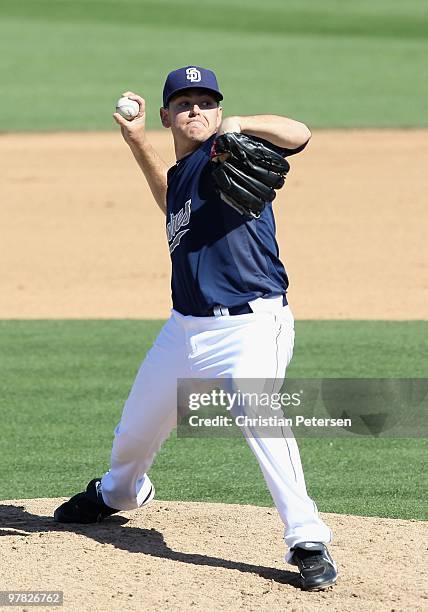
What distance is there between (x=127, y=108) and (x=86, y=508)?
1.77 meters

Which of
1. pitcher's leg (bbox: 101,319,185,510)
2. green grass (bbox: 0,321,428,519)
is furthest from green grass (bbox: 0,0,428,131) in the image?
pitcher's leg (bbox: 101,319,185,510)

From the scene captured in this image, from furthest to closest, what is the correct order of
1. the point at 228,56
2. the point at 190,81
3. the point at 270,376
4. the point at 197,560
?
the point at 228,56, the point at 197,560, the point at 190,81, the point at 270,376

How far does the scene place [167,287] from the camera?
11.9 m

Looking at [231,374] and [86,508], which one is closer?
[231,374]

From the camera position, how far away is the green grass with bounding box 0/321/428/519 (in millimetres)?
6320

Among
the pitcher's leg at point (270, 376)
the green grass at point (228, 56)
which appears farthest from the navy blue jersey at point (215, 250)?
the green grass at point (228, 56)

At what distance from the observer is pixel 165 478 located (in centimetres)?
655

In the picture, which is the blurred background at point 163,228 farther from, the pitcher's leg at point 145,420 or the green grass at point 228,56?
the pitcher's leg at point 145,420

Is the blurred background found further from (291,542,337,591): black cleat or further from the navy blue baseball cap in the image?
the navy blue baseball cap

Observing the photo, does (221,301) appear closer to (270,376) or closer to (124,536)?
(270,376)

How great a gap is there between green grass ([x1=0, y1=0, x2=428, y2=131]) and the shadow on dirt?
48.4 ft

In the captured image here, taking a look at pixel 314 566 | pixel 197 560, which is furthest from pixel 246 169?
pixel 197 560

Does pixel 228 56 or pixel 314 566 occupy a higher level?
pixel 228 56

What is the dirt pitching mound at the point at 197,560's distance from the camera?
4570 millimetres
